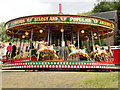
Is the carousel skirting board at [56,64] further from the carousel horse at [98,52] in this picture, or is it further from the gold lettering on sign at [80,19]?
the gold lettering on sign at [80,19]

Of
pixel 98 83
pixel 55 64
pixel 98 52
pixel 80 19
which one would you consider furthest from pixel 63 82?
pixel 98 52

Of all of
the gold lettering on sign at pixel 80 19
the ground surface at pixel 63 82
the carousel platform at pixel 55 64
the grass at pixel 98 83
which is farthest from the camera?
the gold lettering on sign at pixel 80 19

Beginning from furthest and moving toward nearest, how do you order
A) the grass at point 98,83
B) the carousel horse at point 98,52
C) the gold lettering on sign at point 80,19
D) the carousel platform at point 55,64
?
the carousel horse at point 98,52 < the gold lettering on sign at point 80,19 < the carousel platform at point 55,64 < the grass at point 98,83

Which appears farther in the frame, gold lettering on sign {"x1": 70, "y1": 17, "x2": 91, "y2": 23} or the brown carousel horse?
the brown carousel horse

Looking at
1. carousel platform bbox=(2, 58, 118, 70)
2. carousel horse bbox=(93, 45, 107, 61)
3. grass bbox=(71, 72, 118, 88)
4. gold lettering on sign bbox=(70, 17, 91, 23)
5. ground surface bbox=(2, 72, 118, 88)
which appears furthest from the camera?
carousel horse bbox=(93, 45, 107, 61)

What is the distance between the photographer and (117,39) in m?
33.4

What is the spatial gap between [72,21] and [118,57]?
15.1 meters

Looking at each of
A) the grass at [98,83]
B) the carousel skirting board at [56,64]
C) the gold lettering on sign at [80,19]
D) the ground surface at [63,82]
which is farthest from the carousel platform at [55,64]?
the grass at [98,83]

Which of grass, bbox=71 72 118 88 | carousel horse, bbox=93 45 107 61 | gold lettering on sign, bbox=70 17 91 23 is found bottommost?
grass, bbox=71 72 118 88

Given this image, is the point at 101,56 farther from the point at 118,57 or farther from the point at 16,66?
the point at 118,57

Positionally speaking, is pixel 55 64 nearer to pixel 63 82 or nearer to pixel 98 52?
pixel 98 52

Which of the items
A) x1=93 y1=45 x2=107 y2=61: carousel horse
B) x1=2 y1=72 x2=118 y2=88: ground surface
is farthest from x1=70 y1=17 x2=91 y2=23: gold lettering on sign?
x1=2 y1=72 x2=118 y2=88: ground surface

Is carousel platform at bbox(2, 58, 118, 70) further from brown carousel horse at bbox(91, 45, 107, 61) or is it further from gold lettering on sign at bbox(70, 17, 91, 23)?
gold lettering on sign at bbox(70, 17, 91, 23)

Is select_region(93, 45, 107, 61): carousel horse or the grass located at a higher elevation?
select_region(93, 45, 107, 61): carousel horse
